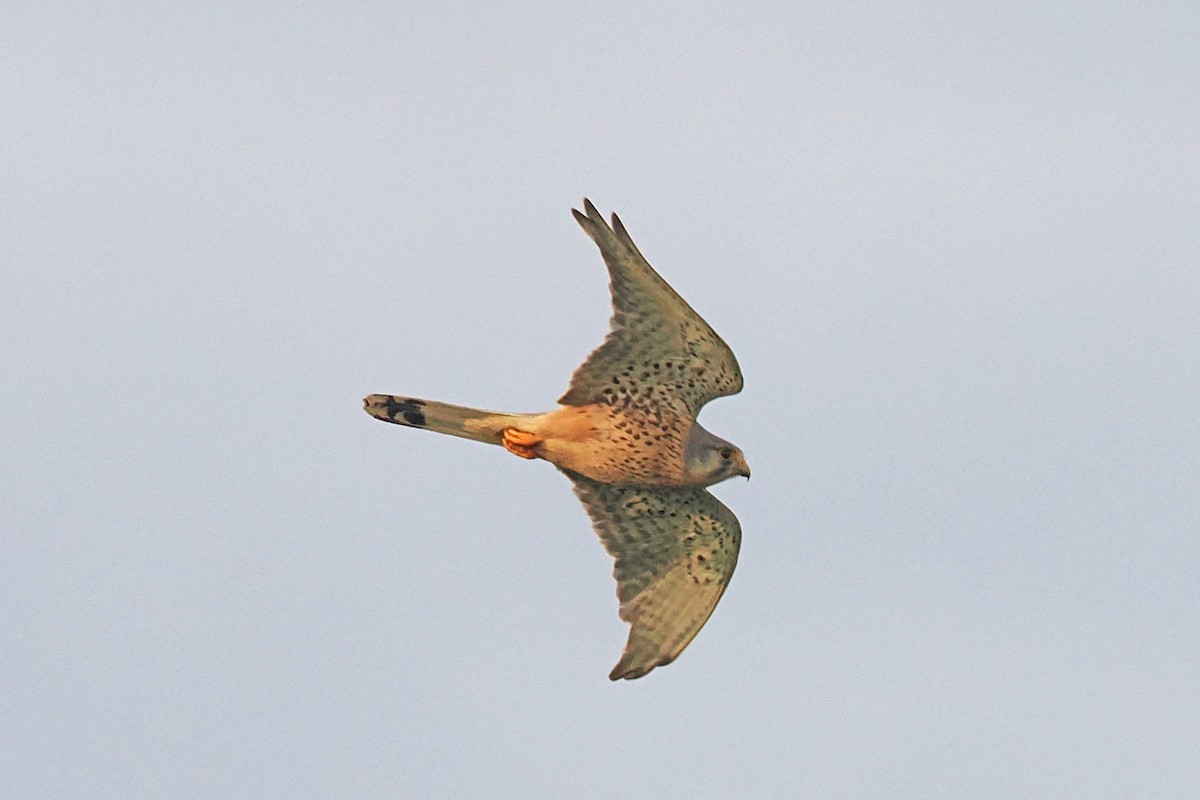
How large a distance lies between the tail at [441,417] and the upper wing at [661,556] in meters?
0.98

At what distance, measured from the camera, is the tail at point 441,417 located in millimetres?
16828

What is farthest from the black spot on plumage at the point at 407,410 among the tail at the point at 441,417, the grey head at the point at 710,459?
Result: the grey head at the point at 710,459

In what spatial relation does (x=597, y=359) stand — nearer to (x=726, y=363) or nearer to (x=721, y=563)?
(x=726, y=363)

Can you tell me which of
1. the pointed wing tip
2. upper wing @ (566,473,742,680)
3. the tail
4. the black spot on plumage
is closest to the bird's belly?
the tail

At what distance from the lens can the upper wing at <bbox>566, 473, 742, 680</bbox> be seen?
57.8 feet

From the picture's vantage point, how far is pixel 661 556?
17781 mm

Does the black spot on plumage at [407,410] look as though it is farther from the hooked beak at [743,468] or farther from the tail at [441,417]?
the hooked beak at [743,468]

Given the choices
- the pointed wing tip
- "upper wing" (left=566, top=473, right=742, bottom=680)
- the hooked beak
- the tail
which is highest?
the tail

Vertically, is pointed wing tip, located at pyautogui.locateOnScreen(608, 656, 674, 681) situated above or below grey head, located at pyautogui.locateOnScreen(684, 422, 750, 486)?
below

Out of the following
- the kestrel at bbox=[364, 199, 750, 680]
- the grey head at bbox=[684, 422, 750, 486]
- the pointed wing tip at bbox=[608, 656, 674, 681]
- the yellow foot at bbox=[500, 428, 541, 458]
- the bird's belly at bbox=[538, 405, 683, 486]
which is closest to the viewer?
the kestrel at bbox=[364, 199, 750, 680]

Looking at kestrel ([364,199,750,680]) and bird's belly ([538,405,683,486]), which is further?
bird's belly ([538,405,683,486])

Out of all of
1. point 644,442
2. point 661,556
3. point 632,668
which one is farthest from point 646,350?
point 632,668

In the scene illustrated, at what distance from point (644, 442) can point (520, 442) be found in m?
0.95

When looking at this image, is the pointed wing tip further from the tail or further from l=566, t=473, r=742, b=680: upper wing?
the tail
